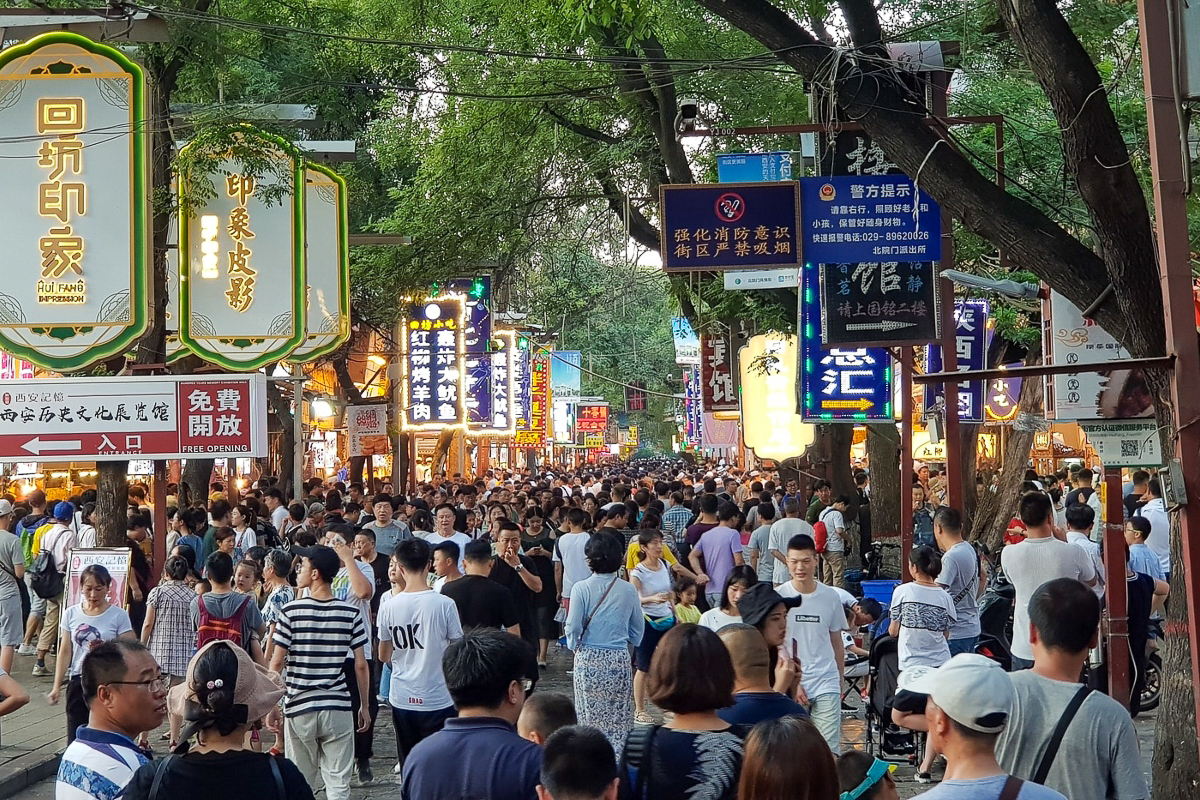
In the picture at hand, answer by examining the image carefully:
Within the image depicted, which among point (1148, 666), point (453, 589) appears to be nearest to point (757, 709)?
point (453, 589)

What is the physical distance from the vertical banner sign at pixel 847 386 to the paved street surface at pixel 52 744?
421 centimetres

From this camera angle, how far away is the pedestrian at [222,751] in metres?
4.20

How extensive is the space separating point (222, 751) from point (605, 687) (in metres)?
4.79

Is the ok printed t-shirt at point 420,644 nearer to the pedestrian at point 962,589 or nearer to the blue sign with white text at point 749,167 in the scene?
the pedestrian at point 962,589

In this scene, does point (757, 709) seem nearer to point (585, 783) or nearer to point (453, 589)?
point (585, 783)

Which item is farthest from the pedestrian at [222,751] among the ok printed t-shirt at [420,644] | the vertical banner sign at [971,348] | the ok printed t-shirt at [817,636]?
the vertical banner sign at [971,348]

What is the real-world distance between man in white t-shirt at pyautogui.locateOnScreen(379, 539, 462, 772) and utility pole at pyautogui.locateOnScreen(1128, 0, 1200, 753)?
157 inches

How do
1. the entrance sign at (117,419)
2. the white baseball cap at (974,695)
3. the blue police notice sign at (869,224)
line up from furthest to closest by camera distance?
1. the entrance sign at (117,419)
2. the blue police notice sign at (869,224)
3. the white baseball cap at (974,695)

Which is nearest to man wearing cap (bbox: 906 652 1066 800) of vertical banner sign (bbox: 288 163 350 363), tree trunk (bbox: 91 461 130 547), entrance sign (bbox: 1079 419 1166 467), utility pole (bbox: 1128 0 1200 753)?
utility pole (bbox: 1128 0 1200 753)

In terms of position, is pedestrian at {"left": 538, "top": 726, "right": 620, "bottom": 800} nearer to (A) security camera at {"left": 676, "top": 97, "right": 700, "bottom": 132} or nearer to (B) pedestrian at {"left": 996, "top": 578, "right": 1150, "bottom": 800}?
(B) pedestrian at {"left": 996, "top": 578, "right": 1150, "bottom": 800}

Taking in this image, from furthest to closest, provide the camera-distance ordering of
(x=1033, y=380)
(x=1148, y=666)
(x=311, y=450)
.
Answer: (x=311, y=450)
(x=1033, y=380)
(x=1148, y=666)

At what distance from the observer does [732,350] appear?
79.5 ft

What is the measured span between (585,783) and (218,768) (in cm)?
116

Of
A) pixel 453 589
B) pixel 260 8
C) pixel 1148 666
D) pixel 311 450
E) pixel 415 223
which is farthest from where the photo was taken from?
pixel 311 450
